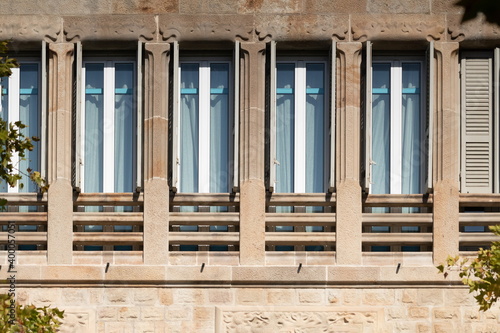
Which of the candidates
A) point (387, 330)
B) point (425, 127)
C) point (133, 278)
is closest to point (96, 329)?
point (133, 278)

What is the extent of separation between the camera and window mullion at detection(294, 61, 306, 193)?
27562mm

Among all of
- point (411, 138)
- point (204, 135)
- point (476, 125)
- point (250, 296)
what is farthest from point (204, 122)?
point (476, 125)

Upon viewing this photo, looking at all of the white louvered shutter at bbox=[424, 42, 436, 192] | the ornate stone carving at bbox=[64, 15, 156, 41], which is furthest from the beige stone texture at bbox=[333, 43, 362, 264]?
the ornate stone carving at bbox=[64, 15, 156, 41]

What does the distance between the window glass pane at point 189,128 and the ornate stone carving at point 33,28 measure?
245 centimetres

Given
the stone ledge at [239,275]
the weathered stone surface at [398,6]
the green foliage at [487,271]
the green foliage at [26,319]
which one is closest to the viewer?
the green foliage at [26,319]

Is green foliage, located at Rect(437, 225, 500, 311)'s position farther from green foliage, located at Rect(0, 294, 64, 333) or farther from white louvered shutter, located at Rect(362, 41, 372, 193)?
green foliage, located at Rect(0, 294, 64, 333)

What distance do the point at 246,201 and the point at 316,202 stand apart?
1.27 m

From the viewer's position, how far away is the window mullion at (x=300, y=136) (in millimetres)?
27562

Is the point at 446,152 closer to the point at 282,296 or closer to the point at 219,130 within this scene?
the point at 282,296

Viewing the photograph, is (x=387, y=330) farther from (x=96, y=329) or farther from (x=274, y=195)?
(x=96, y=329)

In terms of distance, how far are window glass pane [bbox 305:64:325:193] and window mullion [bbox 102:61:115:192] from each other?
3.58m

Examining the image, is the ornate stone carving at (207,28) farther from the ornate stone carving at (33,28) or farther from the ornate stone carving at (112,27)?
the ornate stone carving at (33,28)

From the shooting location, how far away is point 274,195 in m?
27.2

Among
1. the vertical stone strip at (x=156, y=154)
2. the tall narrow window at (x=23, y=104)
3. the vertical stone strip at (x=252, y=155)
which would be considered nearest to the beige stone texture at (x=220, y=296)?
the vertical stone strip at (x=252, y=155)
